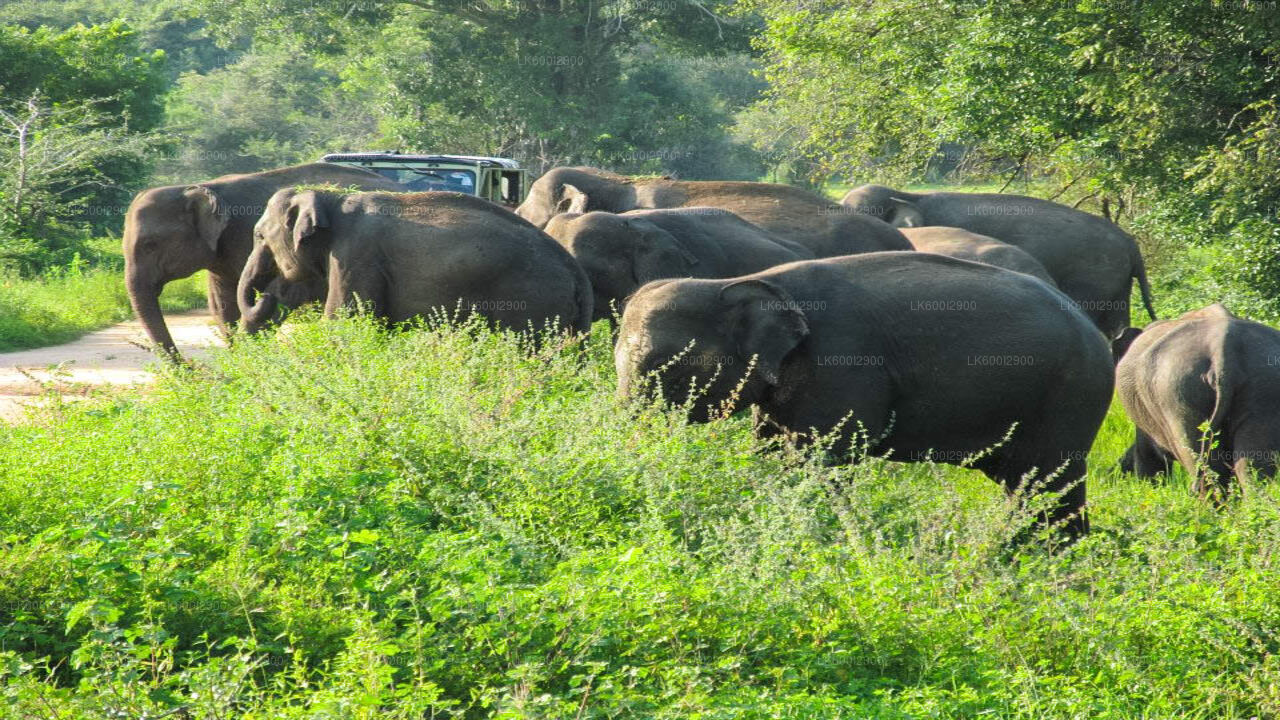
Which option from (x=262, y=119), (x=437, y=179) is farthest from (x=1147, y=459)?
(x=262, y=119)

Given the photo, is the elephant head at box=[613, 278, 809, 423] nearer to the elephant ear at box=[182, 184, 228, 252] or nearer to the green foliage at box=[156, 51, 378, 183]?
the elephant ear at box=[182, 184, 228, 252]

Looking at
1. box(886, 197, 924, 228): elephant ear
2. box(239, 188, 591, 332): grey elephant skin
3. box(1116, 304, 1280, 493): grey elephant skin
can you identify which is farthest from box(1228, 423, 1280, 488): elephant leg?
box(886, 197, 924, 228): elephant ear

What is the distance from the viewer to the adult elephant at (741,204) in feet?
38.3

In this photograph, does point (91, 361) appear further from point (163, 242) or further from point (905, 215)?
point (905, 215)

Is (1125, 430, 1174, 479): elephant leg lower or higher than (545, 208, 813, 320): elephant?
lower

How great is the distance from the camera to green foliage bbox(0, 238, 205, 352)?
15.1 metres

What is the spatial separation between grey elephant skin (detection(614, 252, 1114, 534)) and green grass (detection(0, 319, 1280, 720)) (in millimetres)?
323

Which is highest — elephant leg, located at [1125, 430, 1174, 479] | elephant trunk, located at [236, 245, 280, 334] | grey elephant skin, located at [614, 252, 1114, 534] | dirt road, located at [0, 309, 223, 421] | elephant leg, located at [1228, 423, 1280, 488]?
grey elephant skin, located at [614, 252, 1114, 534]

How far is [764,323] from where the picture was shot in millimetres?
6711

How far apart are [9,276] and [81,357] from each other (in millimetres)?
6228

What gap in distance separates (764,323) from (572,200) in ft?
22.1

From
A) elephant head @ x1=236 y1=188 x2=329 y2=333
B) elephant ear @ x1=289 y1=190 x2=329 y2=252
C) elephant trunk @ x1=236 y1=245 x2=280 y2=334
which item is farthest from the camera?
elephant trunk @ x1=236 y1=245 x2=280 y2=334

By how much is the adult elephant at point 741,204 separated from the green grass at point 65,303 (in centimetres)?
538

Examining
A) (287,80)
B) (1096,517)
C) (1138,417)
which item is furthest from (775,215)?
(287,80)
